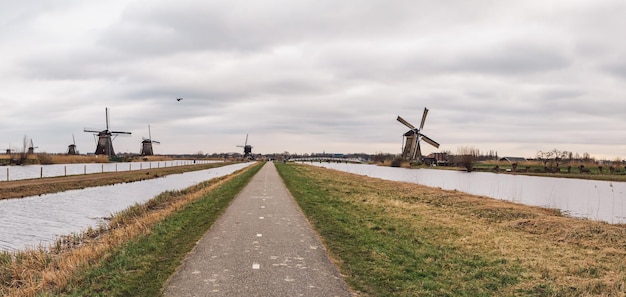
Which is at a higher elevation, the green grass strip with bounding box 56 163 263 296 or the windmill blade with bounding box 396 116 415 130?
the windmill blade with bounding box 396 116 415 130

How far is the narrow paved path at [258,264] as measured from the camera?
7.83 m

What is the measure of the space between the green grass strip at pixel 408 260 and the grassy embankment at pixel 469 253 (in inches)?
0.9

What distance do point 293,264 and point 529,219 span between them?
13904 mm

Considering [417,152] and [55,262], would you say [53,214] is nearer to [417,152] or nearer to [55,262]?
[55,262]

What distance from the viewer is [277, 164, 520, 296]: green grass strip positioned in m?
8.50

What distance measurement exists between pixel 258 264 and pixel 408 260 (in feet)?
12.7

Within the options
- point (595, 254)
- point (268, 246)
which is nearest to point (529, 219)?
point (595, 254)

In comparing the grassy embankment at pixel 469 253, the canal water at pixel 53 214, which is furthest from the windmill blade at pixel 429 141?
the grassy embankment at pixel 469 253

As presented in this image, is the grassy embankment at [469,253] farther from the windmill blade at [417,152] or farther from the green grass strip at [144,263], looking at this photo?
the windmill blade at [417,152]

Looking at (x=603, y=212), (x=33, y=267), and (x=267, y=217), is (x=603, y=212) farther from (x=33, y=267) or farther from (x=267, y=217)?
(x=33, y=267)

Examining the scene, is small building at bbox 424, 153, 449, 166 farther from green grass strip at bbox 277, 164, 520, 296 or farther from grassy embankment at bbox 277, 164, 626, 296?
green grass strip at bbox 277, 164, 520, 296

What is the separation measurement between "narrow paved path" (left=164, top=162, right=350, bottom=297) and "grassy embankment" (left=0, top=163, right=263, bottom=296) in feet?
1.72

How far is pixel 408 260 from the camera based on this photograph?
35.2 ft

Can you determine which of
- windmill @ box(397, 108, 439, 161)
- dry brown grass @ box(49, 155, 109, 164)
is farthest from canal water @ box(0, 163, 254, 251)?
windmill @ box(397, 108, 439, 161)
